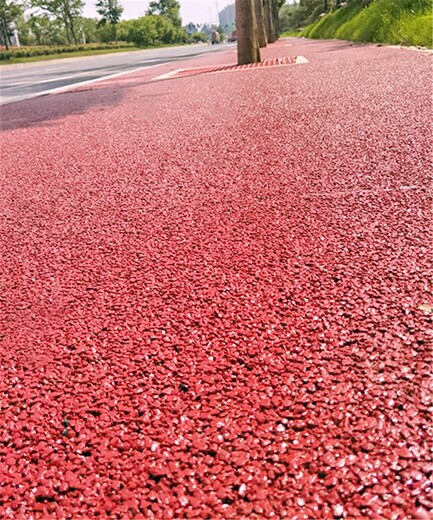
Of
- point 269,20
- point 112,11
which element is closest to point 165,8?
point 112,11

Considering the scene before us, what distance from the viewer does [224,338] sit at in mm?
1382

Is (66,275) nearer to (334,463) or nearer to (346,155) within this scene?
(334,463)

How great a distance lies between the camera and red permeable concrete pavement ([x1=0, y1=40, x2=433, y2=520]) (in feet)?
3.10

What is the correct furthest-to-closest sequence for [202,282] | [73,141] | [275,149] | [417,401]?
1. [73,141]
2. [275,149]
3. [202,282]
4. [417,401]

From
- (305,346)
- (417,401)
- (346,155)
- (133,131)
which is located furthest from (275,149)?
(417,401)

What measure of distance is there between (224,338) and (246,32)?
33.8 feet

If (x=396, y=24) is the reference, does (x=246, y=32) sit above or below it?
above

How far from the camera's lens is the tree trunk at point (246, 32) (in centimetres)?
1010

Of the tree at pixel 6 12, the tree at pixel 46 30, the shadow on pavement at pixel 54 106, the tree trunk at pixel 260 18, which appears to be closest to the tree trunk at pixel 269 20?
the tree trunk at pixel 260 18

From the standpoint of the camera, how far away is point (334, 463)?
3.10ft

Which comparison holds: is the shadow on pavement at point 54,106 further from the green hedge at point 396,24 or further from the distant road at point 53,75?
the green hedge at point 396,24

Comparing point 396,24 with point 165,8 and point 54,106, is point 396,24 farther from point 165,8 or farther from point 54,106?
point 165,8

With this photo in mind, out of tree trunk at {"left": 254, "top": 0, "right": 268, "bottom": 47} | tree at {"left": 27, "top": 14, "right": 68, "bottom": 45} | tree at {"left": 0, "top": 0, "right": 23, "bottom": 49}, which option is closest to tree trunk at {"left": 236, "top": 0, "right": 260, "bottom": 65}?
tree trunk at {"left": 254, "top": 0, "right": 268, "bottom": 47}

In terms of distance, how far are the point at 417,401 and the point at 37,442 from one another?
0.85 metres
